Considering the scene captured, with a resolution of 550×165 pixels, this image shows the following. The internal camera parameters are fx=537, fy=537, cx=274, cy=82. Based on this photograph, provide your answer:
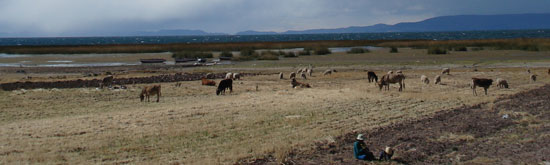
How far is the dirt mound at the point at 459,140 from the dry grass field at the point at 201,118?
81cm

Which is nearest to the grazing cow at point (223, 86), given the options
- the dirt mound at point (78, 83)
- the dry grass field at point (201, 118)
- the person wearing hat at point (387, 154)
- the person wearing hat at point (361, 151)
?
the dry grass field at point (201, 118)

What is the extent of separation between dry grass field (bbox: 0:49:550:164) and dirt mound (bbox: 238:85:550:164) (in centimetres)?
81

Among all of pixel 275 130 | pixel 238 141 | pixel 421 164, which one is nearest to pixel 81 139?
pixel 238 141

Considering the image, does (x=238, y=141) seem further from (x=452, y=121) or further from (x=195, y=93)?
(x=195, y=93)

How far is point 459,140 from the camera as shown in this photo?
12.7m

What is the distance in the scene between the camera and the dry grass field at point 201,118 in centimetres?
1236

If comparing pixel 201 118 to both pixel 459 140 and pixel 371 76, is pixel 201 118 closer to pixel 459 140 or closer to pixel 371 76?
pixel 459 140

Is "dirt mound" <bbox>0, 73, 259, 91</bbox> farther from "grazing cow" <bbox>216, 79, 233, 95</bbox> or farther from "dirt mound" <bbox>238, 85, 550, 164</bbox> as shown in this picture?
"dirt mound" <bbox>238, 85, 550, 164</bbox>

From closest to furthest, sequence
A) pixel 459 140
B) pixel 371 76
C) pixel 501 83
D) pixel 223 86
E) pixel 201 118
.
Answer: pixel 459 140
pixel 201 118
pixel 501 83
pixel 223 86
pixel 371 76

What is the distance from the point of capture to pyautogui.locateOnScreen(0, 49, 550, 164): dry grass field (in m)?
12.4

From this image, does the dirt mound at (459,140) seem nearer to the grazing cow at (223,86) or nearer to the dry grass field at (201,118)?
the dry grass field at (201,118)

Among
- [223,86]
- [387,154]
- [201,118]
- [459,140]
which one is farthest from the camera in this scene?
[223,86]

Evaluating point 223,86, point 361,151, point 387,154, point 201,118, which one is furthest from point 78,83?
point 387,154

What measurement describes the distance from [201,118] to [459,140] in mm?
8069
